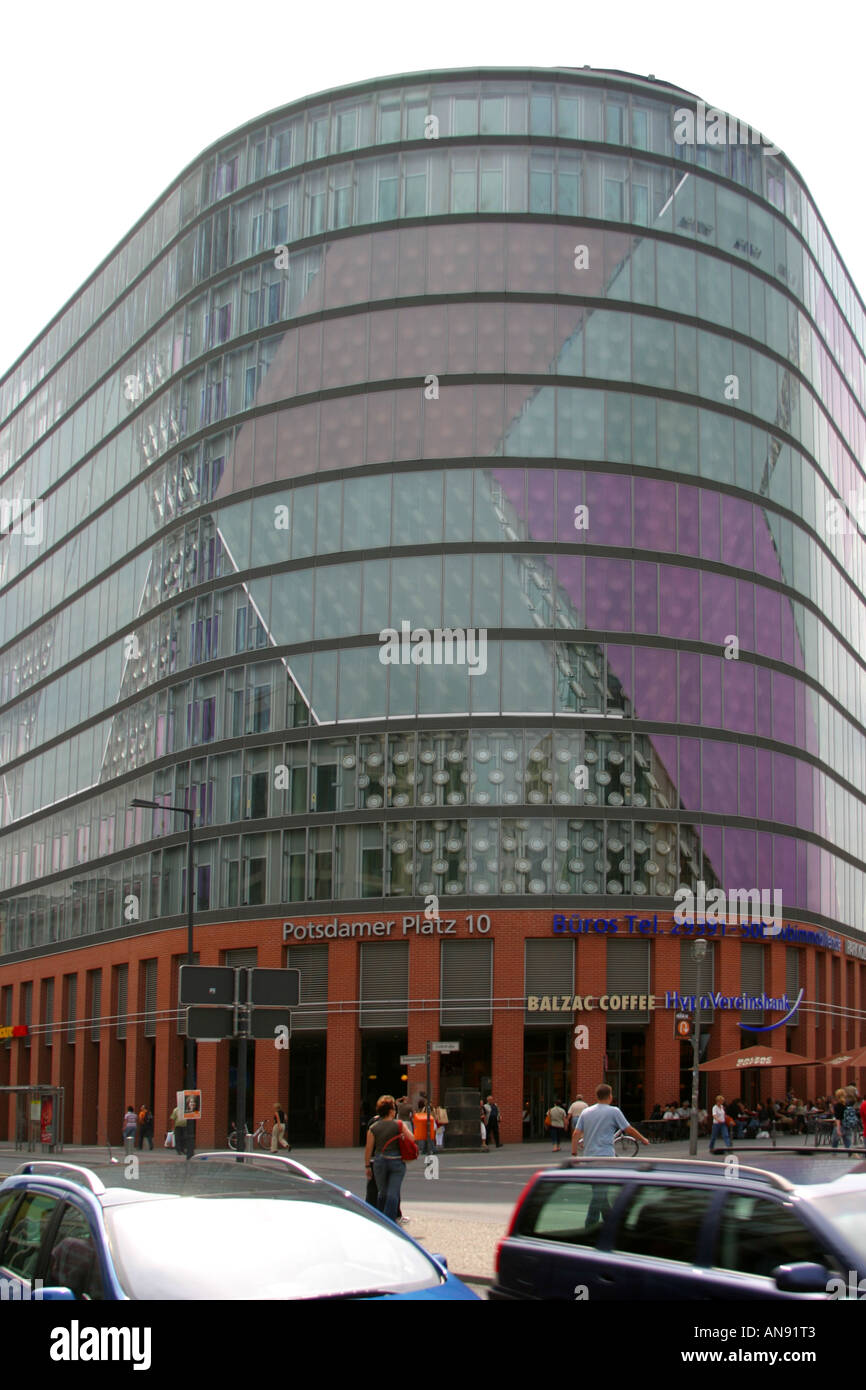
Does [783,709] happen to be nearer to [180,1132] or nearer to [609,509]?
[609,509]

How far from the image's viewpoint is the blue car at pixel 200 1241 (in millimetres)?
6570

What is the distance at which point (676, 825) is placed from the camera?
52094mm

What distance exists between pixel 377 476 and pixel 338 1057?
2009 cm

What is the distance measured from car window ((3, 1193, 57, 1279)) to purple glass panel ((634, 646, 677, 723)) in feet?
149

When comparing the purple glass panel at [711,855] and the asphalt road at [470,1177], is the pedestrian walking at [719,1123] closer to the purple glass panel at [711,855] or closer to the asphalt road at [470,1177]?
the asphalt road at [470,1177]

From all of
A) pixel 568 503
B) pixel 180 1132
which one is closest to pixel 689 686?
pixel 568 503

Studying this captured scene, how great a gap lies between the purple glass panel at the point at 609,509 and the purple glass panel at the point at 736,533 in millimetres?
4077

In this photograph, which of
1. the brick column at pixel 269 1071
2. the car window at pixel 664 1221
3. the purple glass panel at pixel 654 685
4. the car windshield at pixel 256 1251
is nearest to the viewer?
the car windshield at pixel 256 1251

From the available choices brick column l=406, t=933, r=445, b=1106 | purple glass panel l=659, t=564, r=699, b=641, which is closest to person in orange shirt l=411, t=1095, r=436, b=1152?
brick column l=406, t=933, r=445, b=1106

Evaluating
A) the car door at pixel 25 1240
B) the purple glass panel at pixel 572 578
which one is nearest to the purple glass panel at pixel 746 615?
the purple glass panel at pixel 572 578

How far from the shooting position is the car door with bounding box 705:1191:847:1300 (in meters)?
7.82

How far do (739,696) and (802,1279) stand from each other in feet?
159

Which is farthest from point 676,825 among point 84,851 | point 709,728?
point 84,851

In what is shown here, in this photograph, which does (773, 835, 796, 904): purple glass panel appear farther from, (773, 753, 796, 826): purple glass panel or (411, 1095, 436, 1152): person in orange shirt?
(411, 1095, 436, 1152): person in orange shirt
